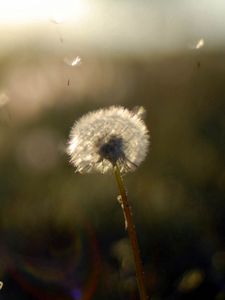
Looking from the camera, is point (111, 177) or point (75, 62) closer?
point (75, 62)

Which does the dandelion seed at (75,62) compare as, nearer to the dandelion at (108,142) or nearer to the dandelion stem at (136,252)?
the dandelion at (108,142)

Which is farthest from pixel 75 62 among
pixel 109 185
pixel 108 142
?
pixel 109 185

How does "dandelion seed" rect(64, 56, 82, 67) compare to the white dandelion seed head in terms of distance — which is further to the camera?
"dandelion seed" rect(64, 56, 82, 67)

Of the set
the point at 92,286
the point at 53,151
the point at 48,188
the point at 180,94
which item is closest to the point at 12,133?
the point at 53,151

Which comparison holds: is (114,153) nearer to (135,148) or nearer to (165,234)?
(135,148)

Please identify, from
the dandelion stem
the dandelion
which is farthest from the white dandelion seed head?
the dandelion stem

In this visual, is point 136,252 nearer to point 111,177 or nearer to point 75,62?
point 75,62

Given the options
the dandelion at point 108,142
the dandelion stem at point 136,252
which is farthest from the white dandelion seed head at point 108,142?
the dandelion stem at point 136,252

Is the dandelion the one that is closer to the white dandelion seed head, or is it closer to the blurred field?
the white dandelion seed head
